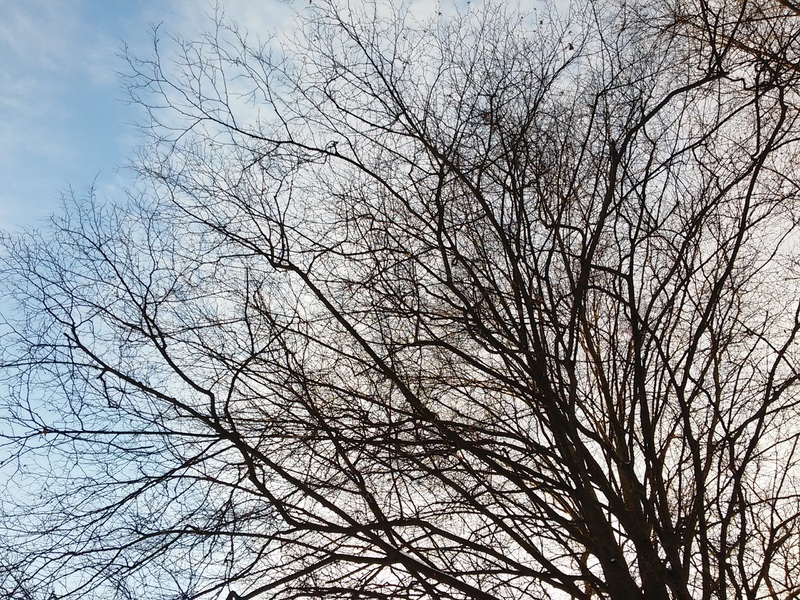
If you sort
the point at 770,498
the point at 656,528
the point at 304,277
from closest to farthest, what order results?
the point at 656,528, the point at 304,277, the point at 770,498

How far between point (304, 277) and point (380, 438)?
111 cm

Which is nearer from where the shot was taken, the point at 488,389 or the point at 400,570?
A: the point at 400,570

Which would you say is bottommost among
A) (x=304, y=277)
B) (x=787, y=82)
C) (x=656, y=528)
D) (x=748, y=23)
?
(x=656, y=528)

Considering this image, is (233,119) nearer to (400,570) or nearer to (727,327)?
(400,570)

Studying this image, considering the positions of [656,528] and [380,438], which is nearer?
[656,528]

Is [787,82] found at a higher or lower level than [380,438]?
higher

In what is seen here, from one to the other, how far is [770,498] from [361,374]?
2757mm

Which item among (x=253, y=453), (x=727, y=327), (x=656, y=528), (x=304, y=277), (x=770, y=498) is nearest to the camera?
(x=253, y=453)

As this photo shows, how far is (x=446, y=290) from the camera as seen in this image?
4414 millimetres

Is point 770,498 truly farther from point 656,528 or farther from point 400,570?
point 400,570

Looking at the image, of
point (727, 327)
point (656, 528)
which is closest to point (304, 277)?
point (656, 528)

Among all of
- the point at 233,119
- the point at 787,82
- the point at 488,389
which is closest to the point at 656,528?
the point at 488,389

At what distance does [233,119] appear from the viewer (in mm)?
4031

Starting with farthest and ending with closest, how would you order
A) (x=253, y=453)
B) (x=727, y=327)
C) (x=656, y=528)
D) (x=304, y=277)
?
(x=727, y=327) < (x=304, y=277) < (x=656, y=528) < (x=253, y=453)
